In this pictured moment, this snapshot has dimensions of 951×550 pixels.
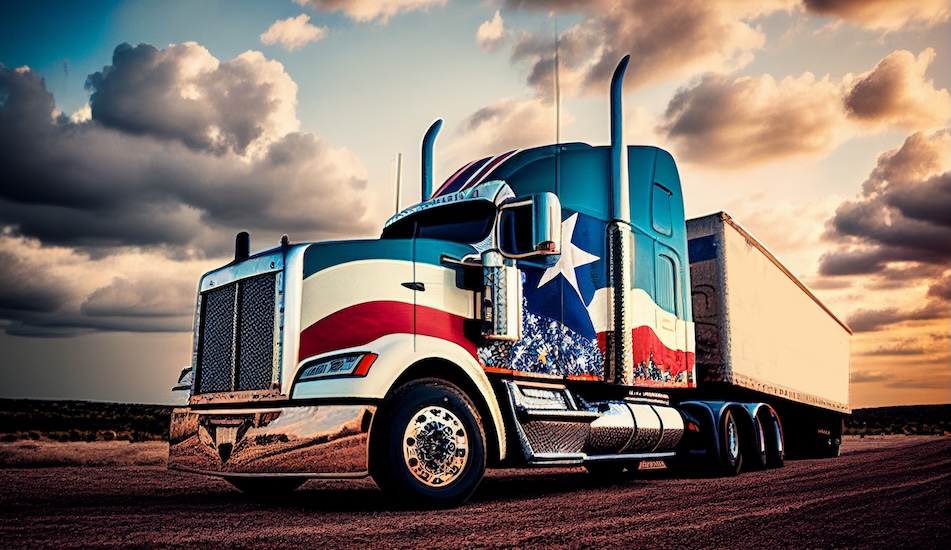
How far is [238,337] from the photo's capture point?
704 cm

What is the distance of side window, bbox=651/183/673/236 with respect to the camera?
380 inches

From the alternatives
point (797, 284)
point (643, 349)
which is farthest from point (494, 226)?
point (797, 284)

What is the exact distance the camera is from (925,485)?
8.68 m

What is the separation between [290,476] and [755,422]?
7711 millimetres

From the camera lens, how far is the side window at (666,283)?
962 cm

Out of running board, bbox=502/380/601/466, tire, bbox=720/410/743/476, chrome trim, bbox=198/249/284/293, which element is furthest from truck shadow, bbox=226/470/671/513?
chrome trim, bbox=198/249/284/293

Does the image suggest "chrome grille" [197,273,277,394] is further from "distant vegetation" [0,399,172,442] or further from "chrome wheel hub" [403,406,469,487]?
"distant vegetation" [0,399,172,442]

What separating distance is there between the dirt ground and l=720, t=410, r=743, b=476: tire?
51cm

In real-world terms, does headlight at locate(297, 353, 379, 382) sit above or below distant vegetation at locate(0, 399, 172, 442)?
above

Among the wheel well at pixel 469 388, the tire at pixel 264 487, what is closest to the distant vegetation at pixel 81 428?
the tire at pixel 264 487

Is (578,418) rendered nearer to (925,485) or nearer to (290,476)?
(290,476)

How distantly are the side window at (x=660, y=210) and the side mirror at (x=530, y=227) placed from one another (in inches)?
99.6

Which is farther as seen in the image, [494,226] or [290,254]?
[494,226]

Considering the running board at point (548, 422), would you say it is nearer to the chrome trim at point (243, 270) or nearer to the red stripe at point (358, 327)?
the red stripe at point (358, 327)
